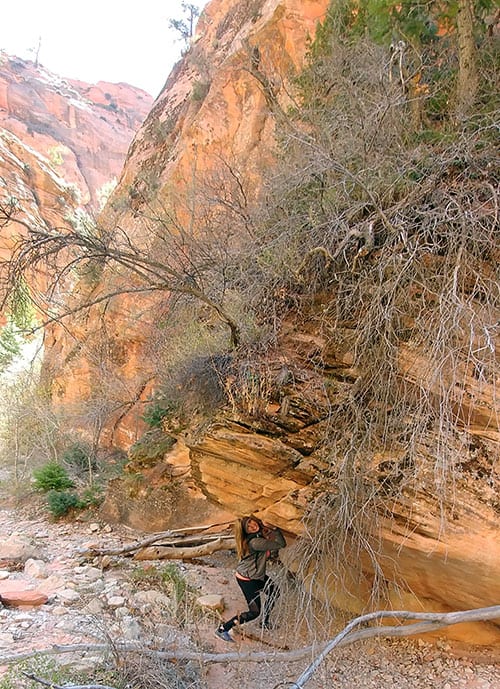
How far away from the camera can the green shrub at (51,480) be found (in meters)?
10.2

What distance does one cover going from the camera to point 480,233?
10.9 ft

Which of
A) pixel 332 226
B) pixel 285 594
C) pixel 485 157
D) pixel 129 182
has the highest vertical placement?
pixel 129 182

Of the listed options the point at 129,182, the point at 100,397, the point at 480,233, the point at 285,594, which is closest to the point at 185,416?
the point at 285,594

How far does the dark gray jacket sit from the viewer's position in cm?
457

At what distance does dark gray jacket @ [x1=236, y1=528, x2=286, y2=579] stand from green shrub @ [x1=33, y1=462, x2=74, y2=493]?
23.2 ft

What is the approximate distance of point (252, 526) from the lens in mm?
4727

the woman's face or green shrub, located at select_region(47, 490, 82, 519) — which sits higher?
the woman's face

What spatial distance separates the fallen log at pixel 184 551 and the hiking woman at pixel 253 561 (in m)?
1.75

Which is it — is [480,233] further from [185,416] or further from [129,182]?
[129,182]

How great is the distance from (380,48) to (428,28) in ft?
2.02

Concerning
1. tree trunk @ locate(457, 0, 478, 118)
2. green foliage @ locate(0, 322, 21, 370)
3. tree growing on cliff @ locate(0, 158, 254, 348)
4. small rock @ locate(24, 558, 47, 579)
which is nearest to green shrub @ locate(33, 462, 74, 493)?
small rock @ locate(24, 558, 47, 579)

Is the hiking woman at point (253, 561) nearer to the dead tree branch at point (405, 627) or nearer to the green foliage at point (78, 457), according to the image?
the dead tree branch at point (405, 627)

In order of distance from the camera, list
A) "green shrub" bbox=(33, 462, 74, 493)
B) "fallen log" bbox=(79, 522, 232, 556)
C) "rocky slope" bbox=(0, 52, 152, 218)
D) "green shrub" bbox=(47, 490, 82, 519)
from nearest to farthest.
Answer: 1. "fallen log" bbox=(79, 522, 232, 556)
2. "green shrub" bbox=(47, 490, 82, 519)
3. "green shrub" bbox=(33, 462, 74, 493)
4. "rocky slope" bbox=(0, 52, 152, 218)

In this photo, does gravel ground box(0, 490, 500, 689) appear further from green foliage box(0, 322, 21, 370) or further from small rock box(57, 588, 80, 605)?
green foliage box(0, 322, 21, 370)
